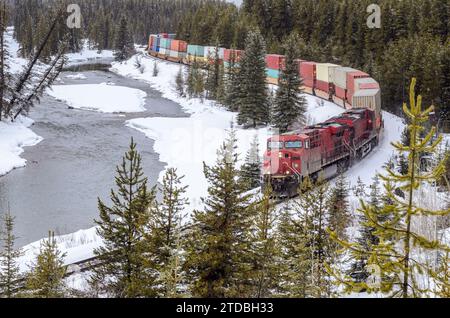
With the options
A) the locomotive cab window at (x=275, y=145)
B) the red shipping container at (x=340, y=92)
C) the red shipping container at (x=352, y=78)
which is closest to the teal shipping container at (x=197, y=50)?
the red shipping container at (x=340, y=92)

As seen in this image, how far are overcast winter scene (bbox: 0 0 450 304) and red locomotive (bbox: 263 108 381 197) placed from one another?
0.40ft

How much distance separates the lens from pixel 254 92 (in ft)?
190

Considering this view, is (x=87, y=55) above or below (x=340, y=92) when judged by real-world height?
above

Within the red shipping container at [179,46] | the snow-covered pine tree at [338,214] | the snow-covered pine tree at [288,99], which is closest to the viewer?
the snow-covered pine tree at [338,214]

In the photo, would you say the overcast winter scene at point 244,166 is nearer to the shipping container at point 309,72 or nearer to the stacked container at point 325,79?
the stacked container at point 325,79

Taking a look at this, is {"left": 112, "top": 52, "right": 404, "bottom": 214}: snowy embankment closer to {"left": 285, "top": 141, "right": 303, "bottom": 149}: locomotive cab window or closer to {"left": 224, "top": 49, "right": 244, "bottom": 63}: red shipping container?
{"left": 285, "top": 141, "right": 303, "bottom": 149}: locomotive cab window

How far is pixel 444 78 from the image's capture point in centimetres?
5459

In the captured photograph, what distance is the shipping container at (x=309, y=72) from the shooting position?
63438 mm

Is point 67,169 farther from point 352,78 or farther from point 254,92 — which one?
point 352,78

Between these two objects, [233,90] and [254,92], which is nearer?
[254,92]

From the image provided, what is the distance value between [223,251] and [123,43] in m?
123

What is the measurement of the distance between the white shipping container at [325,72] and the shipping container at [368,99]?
1345 centimetres

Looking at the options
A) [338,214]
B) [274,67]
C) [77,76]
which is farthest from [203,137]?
[77,76]

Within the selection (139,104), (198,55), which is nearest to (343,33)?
(198,55)
